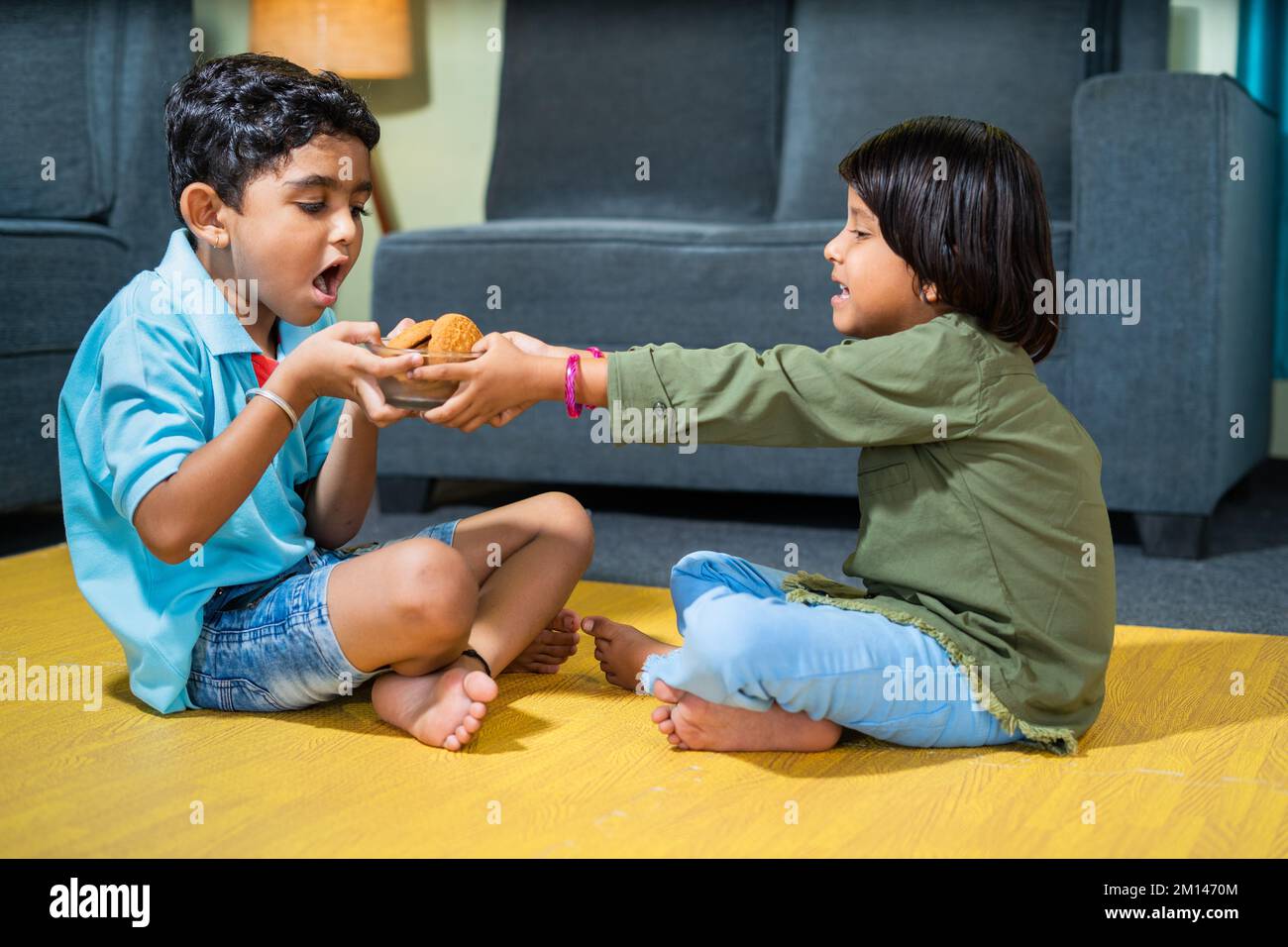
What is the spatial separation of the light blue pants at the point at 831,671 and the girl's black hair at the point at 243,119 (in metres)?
0.51

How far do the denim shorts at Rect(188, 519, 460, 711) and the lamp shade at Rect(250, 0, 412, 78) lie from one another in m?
2.02

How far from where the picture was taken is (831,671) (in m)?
0.96

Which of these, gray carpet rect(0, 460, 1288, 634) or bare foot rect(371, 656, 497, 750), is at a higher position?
bare foot rect(371, 656, 497, 750)

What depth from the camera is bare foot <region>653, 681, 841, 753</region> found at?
0.99m

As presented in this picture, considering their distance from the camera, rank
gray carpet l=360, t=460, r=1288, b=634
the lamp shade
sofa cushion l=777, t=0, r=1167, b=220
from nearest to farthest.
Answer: gray carpet l=360, t=460, r=1288, b=634 < sofa cushion l=777, t=0, r=1167, b=220 < the lamp shade

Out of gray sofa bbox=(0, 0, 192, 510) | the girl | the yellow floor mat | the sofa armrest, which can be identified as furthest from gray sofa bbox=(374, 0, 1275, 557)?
the girl

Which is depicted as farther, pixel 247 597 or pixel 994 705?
pixel 247 597

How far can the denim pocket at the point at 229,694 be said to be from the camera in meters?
1.07

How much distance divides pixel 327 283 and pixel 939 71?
4.80 ft

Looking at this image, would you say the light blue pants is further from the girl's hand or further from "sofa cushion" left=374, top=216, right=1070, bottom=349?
"sofa cushion" left=374, top=216, right=1070, bottom=349

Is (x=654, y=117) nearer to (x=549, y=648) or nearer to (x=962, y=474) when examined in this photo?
(x=549, y=648)

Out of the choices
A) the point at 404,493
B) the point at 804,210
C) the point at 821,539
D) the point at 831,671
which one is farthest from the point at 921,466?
the point at 804,210
